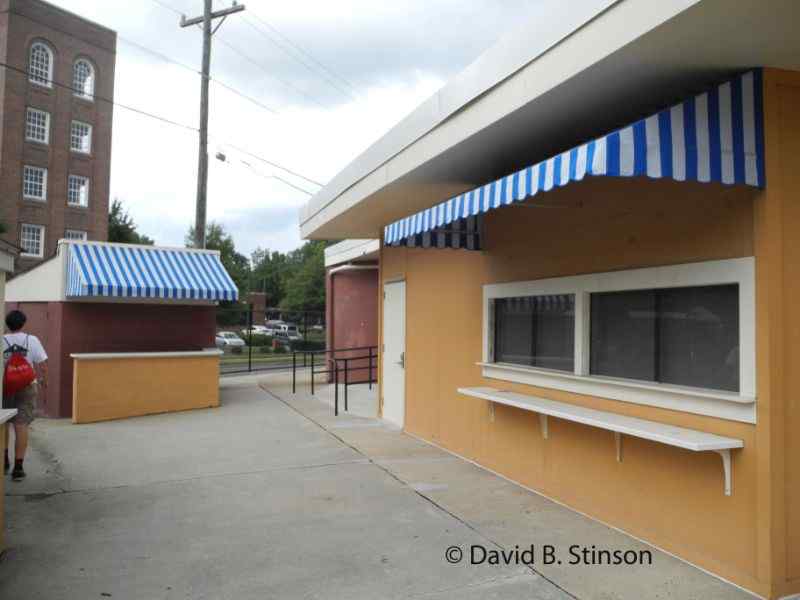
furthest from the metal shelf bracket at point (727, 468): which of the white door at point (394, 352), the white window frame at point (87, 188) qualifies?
the white window frame at point (87, 188)

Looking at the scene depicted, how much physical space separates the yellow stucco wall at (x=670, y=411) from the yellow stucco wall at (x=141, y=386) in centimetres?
607

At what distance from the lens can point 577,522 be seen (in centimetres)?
486

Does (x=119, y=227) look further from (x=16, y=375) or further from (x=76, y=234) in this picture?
(x=16, y=375)

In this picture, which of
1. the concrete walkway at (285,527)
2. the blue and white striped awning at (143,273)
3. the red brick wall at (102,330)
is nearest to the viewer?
the concrete walkway at (285,527)

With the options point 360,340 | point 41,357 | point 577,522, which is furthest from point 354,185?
point 360,340

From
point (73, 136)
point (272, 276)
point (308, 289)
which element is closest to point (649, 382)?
point (73, 136)

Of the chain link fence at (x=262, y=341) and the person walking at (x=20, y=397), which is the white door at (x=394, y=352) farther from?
the chain link fence at (x=262, y=341)

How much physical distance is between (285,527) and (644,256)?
3.36m

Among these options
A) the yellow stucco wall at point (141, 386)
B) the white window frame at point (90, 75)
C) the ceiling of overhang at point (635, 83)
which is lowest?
the yellow stucco wall at point (141, 386)

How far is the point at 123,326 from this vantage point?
1088cm

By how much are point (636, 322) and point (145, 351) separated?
30.0ft

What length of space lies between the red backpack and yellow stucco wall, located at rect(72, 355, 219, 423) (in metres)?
3.93

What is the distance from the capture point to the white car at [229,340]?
103 ft

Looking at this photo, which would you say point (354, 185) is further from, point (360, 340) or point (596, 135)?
point (360, 340)
